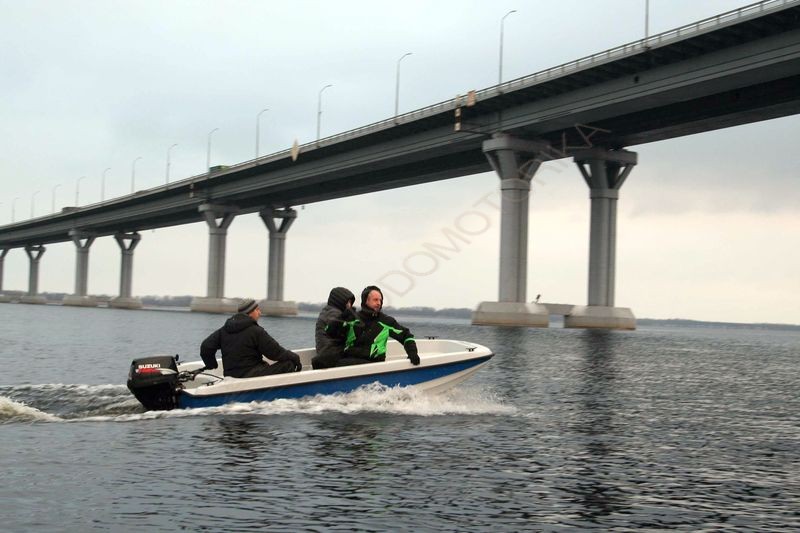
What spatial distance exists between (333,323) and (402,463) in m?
4.53

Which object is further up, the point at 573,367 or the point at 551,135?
the point at 551,135

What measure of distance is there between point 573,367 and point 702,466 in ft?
59.4

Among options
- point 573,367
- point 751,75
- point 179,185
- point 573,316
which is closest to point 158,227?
point 179,185

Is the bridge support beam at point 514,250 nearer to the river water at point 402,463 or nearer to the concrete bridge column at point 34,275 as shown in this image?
the river water at point 402,463

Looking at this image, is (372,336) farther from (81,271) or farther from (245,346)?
(81,271)

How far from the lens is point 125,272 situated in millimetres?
145250

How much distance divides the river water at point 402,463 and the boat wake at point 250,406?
0.04m

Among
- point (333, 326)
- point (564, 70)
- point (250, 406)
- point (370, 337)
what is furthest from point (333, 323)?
point (564, 70)

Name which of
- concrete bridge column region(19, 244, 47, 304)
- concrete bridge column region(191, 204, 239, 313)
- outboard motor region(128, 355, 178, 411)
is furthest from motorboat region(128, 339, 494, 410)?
concrete bridge column region(19, 244, 47, 304)

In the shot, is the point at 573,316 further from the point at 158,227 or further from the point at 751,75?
the point at 158,227

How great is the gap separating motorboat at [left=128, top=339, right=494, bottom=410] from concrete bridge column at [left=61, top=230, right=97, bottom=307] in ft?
443

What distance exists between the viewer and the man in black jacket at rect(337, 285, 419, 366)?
15172 millimetres

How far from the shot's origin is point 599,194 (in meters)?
70.6

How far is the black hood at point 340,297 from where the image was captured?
14883 mm
